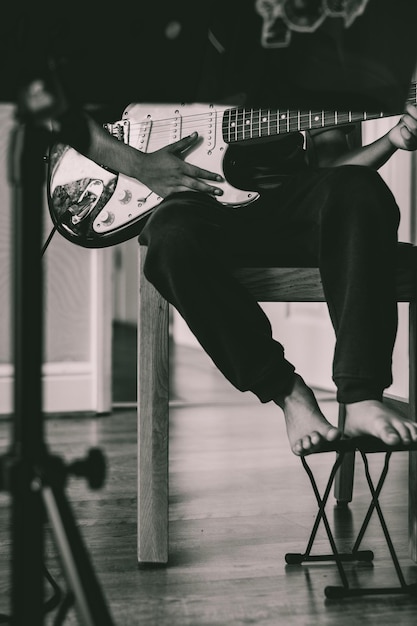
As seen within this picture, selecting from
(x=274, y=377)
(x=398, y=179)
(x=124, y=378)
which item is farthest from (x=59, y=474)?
(x=124, y=378)

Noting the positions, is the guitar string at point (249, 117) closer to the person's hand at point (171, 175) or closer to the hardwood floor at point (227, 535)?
the person's hand at point (171, 175)

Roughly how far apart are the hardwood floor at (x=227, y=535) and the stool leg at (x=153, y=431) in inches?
1.7

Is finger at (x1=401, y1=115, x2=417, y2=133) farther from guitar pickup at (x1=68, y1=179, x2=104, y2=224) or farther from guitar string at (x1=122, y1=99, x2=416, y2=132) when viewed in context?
guitar pickup at (x1=68, y1=179, x2=104, y2=224)

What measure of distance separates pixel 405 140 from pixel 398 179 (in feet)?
4.68

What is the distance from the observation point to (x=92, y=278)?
8.43 ft

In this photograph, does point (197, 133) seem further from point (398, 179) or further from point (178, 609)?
point (398, 179)

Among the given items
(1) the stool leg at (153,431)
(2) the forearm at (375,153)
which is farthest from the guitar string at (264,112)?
(1) the stool leg at (153,431)

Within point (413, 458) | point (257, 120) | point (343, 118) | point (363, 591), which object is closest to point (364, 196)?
point (343, 118)

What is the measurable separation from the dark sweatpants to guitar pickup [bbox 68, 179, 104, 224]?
0.85 ft

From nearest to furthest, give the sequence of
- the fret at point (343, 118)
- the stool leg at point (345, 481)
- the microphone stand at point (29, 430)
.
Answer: the microphone stand at point (29, 430), the fret at point (343, 118), the stool leg at point (345, 481)

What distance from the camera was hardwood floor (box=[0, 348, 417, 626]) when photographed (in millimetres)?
977

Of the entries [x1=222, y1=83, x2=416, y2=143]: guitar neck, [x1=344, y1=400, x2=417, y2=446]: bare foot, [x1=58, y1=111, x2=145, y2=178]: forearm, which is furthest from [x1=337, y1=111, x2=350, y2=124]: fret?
[x1=344, y1=400, x2=417, y2=446]: bare foot

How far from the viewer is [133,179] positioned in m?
1.38

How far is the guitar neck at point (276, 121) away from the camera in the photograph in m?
1.17
